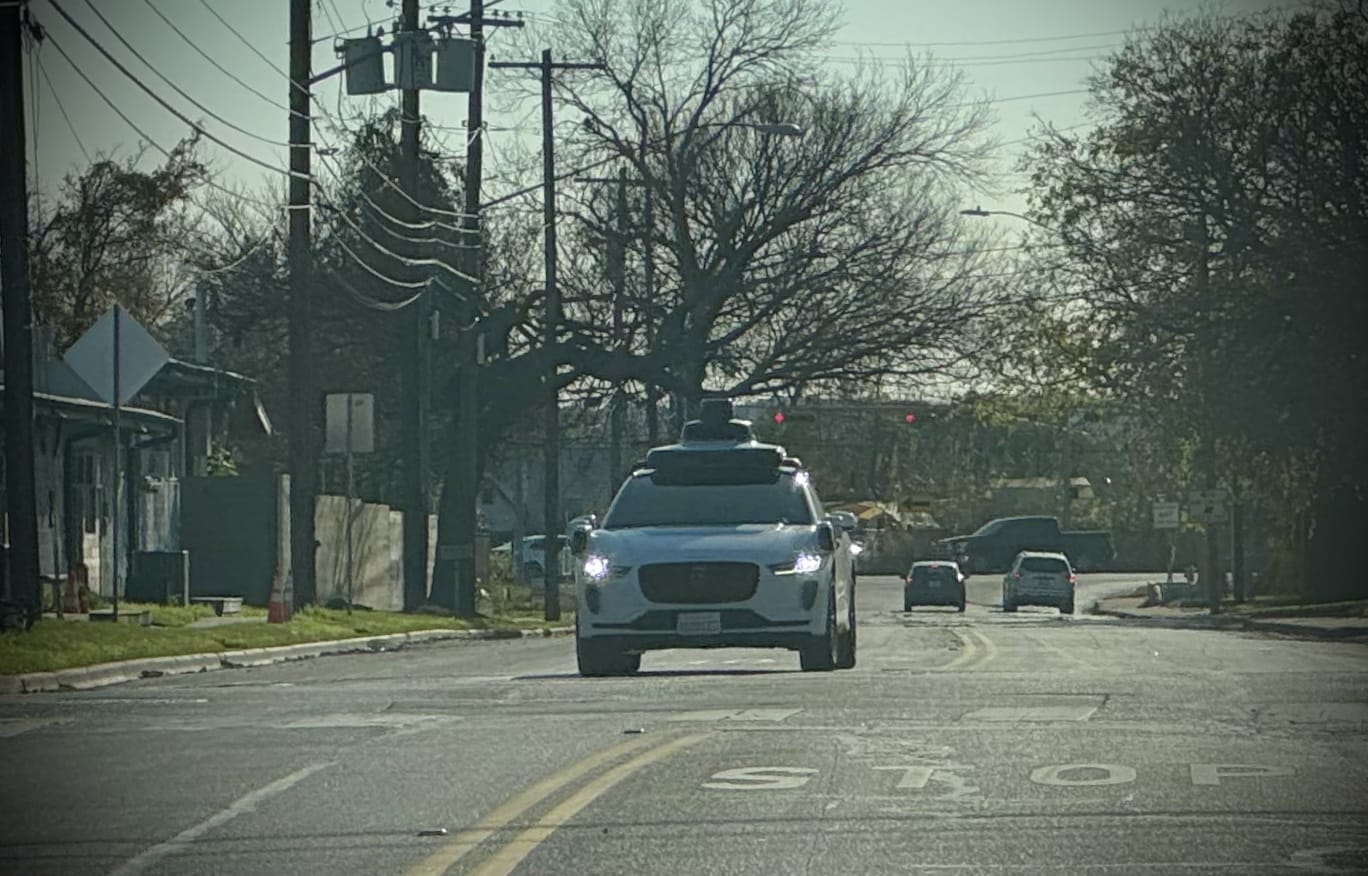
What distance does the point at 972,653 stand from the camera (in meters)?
25.8

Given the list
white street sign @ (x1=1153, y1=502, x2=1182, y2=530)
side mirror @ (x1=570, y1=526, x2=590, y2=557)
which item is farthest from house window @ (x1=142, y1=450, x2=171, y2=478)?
white street sign @ (x1=1153, y1=502, x2=1182, y2=530)

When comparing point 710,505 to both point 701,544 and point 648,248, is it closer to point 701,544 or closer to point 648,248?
→ point 701,544

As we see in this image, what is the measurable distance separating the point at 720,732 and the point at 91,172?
43113mm

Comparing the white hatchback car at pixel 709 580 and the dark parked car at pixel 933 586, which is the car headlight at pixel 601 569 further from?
the dark parked car at pixel 933 586

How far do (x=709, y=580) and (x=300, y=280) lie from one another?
49.7 feet

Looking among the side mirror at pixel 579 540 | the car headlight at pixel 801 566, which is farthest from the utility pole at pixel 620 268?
the car headlight at pixel 801 566

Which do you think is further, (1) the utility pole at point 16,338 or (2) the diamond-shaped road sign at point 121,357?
(2) the diamond-shaped road sign at point 121,357

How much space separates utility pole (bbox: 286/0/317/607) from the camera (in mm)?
33000

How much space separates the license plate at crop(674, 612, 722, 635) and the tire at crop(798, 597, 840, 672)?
96 centimetres

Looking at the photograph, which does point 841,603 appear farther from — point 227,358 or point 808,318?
point 227,358

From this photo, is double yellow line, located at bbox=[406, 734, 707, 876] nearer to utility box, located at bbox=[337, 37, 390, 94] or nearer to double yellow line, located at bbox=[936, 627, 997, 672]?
double yellow line, located at bbox=[936, 627, 997, 672]

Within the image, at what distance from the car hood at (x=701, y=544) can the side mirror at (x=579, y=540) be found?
0.43ft

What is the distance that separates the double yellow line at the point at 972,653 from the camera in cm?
2153

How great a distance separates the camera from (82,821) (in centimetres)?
1068
